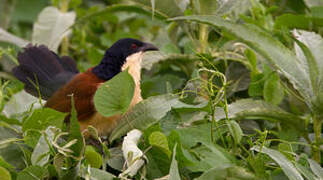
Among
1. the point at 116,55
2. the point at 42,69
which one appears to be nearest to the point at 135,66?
the point at 116,55

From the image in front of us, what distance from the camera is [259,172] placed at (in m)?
1.35

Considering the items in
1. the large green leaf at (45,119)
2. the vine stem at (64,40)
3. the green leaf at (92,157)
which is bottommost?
the vine stem at (64,40)

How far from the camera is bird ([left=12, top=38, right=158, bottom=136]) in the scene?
7.18 feet

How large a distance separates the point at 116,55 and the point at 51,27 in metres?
0.70

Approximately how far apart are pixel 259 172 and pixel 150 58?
87 centimetres

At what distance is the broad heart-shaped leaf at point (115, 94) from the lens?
1465mm

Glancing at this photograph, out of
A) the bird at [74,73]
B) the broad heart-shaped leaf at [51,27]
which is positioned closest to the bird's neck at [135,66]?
A: the bird at [74,73]

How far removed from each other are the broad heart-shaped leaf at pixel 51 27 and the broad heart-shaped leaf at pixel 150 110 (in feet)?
4.45

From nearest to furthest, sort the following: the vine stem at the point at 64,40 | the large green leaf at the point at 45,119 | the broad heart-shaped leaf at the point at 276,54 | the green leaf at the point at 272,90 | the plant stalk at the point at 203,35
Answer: the large green leaf at the point at 45,119, the broad heart-shaped leaf at the point at 276,54, the green leaf at the point at 272,90, the plant stalk at the point at 203,35, the vine stem at the point at 64,40

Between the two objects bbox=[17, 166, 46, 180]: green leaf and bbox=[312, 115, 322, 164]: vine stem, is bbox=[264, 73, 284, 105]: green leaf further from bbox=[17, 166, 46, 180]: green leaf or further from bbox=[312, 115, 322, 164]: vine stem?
bbox=[17, 166, 46, 180]: green leaf

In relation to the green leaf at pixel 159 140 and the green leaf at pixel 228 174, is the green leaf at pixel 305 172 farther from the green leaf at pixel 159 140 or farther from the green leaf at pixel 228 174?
the green leaf at pixel 159 140

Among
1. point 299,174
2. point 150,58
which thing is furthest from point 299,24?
point 299,174

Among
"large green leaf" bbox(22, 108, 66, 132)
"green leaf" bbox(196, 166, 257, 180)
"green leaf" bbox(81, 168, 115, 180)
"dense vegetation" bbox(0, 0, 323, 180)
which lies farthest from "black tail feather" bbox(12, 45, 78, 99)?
"green leaf" bbox(196, 166, 257, 180)

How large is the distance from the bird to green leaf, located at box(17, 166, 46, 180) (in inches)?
28.9
